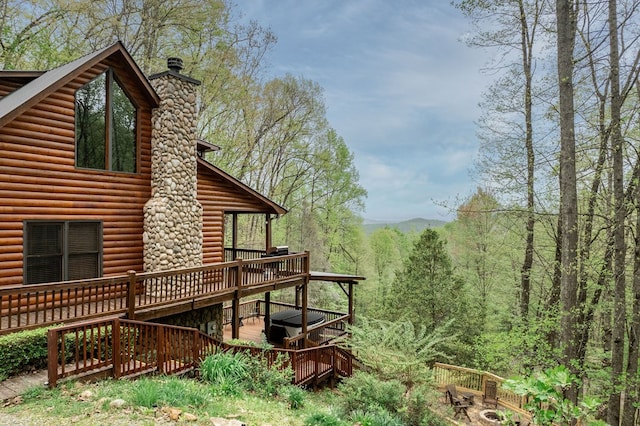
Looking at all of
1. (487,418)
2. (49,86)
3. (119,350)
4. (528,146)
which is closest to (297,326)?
(487,418)

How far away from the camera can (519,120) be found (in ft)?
40.1

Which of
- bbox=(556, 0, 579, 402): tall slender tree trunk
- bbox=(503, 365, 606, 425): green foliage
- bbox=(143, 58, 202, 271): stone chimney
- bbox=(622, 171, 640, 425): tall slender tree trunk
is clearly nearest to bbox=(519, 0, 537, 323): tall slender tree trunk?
bbox=(622, 171, 640, 425): tall slender tree trunk

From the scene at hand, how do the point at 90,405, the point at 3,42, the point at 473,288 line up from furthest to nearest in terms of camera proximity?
the point at 473,288 → the point at 3,42 → the point at 90,405

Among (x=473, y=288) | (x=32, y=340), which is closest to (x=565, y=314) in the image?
(x=32, y=340)

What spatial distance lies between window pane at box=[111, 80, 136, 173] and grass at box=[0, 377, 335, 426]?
5762mm

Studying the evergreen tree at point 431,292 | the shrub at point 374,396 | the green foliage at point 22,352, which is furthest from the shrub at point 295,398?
the evergreen tree at point 431,292

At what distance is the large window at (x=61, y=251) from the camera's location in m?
7.68

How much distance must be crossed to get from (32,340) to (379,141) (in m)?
50.3

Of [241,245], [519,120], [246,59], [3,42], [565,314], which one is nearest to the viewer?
[565,314]

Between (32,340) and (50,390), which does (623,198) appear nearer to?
(50,390)

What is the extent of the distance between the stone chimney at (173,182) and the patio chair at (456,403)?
987cm

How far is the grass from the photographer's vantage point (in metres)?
4.21

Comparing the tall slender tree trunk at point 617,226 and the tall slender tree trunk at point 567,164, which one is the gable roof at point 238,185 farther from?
the tall slender tree trunk at point 617,226

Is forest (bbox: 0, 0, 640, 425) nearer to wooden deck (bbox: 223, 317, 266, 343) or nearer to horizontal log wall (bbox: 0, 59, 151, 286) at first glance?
wooden deck (bbox: 223, 317, 266, 343)
